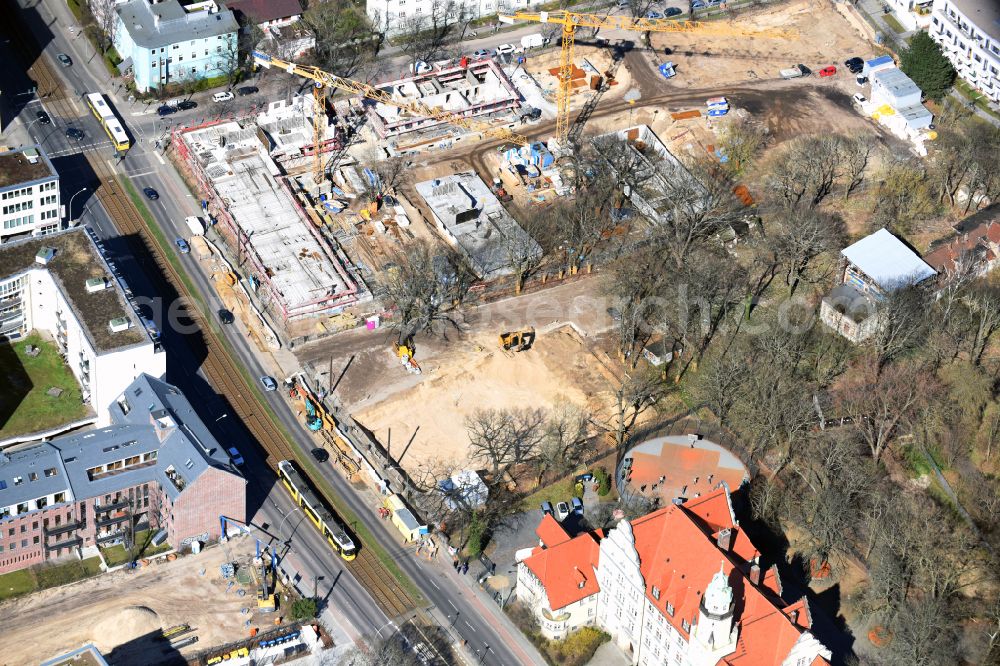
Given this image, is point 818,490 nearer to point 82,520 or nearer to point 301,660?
point 301,660

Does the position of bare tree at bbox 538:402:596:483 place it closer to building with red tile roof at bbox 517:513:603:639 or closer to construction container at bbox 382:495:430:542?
construction container at bbox 382:495:430:542

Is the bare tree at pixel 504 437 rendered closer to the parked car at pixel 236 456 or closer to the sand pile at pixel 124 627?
the parked car at pixel 236 456

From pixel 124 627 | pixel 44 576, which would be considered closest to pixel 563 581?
pixel 124 627

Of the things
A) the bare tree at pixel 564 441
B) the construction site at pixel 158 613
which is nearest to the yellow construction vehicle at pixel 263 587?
the construction site at pixel 158 613

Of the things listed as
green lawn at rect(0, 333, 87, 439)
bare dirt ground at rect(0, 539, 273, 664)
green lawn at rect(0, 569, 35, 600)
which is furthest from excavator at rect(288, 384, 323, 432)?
green lawn at rect(0, 569, 35, 600)

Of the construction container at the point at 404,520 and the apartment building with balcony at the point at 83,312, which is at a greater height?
the apartment building with balcony at the point at 83,312

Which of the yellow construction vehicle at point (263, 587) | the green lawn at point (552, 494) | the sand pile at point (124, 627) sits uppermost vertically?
the sand pile at point (124, 627)

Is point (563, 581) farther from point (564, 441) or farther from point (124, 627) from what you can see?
point (124, 627)
